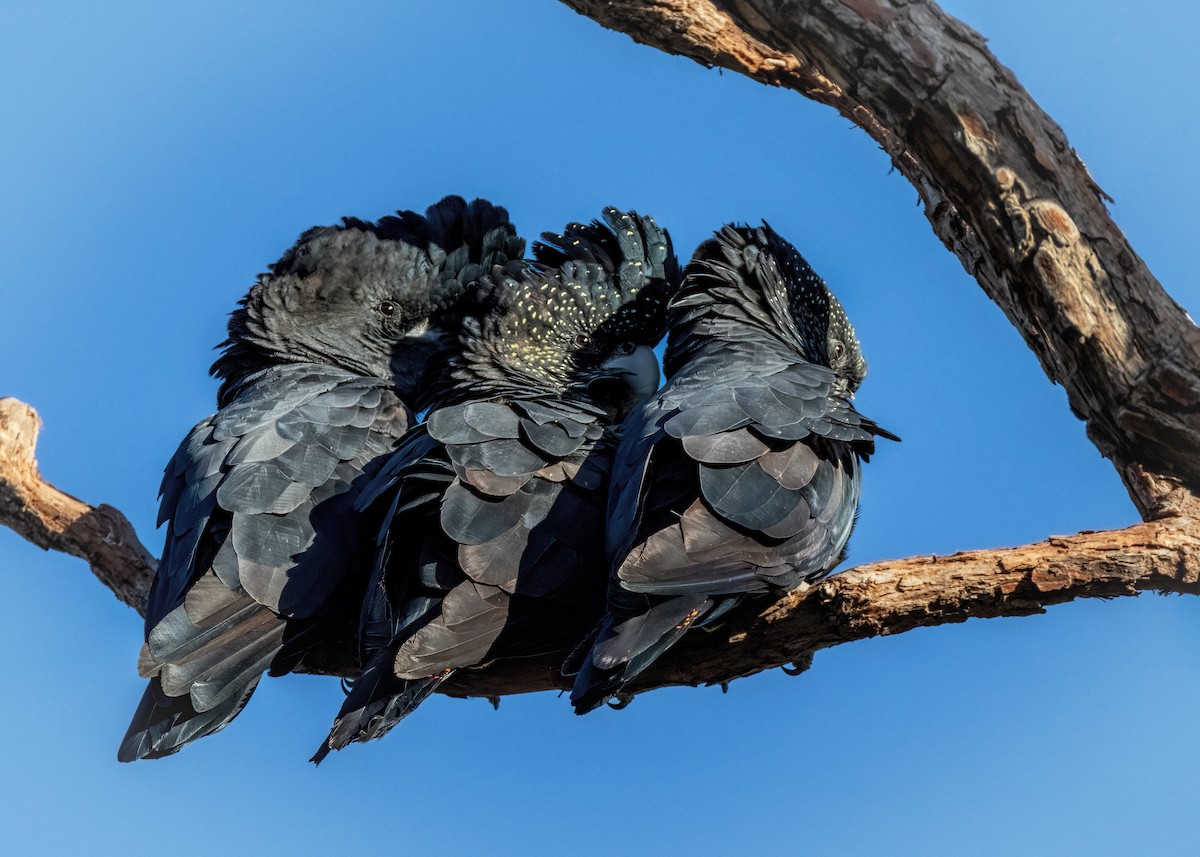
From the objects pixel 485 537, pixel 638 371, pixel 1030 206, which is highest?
pixel 638 371

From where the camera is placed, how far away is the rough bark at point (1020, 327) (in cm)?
399

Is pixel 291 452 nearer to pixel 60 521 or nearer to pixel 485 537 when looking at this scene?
pixel 485 537

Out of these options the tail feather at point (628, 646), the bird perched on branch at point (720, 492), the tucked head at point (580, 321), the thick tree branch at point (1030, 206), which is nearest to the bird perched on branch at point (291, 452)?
the tucked head at point (580, 321)

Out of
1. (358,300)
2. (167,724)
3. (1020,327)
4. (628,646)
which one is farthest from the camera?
(358,300)

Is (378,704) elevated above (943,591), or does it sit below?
below

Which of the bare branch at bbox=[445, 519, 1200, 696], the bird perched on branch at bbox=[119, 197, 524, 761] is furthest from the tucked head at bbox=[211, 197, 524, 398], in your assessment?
the bare branch at bbox=[445, 519, 1200, 696]

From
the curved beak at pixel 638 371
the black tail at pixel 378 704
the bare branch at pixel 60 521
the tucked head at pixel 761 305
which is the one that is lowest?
the black tail at pixel 378 704

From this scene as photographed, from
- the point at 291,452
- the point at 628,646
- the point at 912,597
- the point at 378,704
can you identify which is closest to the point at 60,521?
the point at 291,452

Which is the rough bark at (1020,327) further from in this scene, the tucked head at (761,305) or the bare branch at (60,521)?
the bare branch at (60,521)

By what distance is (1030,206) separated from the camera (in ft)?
14.0

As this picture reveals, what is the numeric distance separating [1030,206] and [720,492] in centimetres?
137

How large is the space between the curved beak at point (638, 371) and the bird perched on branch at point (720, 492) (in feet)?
0.80

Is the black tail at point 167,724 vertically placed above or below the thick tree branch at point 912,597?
below

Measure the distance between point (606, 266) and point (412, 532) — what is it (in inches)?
76.6
